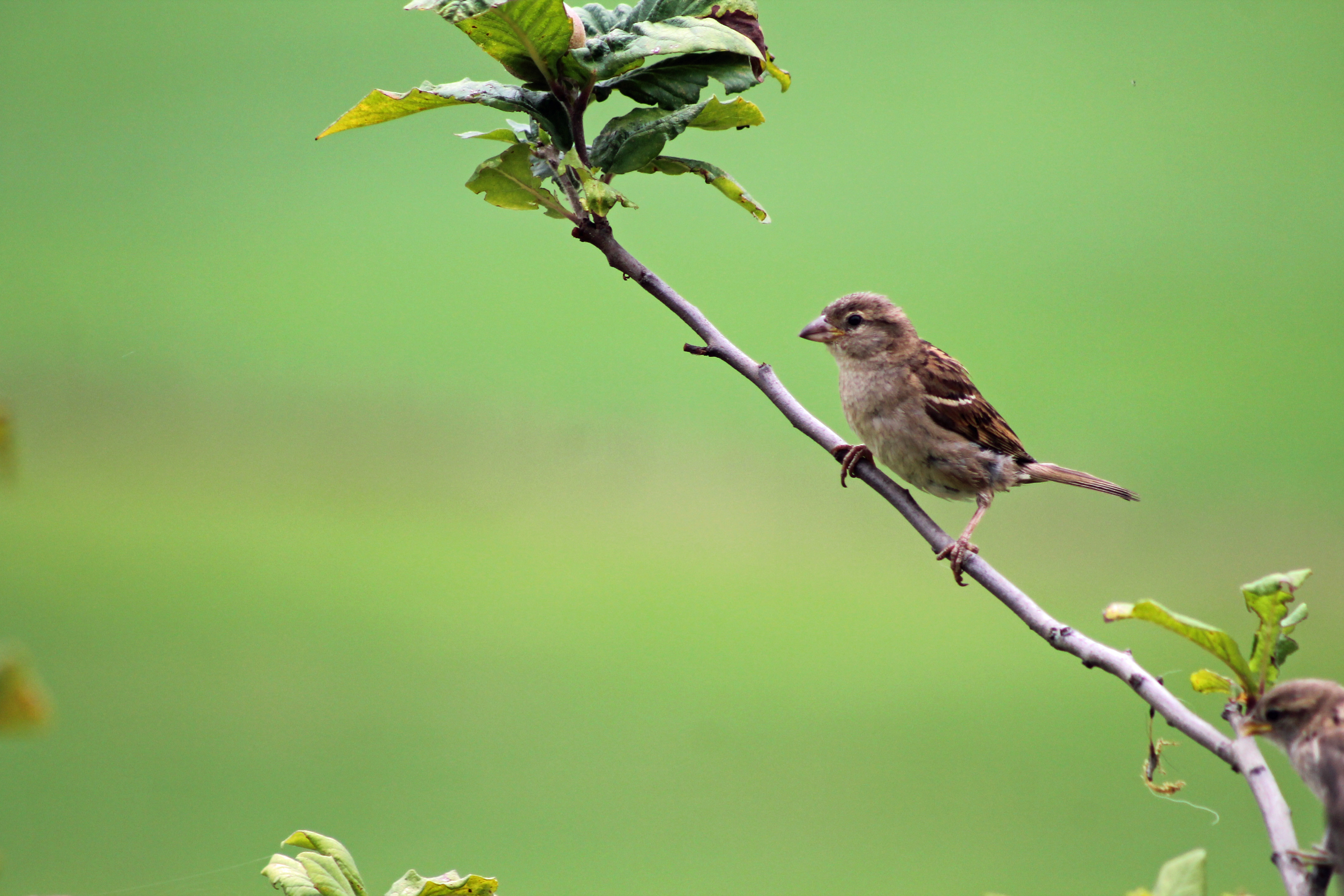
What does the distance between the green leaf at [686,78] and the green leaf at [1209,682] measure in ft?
2.36

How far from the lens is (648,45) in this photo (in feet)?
3.30

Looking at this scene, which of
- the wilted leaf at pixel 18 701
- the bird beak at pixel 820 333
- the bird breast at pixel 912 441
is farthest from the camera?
the bird beak at pixel 820 333

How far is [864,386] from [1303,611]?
49.2 inches

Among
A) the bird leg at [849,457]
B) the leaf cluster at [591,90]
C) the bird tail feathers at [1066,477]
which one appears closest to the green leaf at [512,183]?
the leaf cluster at [591,90]

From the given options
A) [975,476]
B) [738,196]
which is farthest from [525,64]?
[975,476]

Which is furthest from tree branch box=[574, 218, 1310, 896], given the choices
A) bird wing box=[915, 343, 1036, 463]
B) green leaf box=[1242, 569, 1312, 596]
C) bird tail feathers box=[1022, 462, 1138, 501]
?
bird tail feathers box=[1022, 462, 1138, 501]

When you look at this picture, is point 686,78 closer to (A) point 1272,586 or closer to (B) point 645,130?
(B) point 645,130

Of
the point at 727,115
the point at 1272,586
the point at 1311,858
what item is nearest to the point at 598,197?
the point at 727,115

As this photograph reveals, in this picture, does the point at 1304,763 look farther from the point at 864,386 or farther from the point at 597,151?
the point at 864,386

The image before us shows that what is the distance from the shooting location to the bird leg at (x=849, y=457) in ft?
4.61

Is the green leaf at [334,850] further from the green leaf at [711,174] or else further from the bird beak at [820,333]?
the bird beak at [820,333]

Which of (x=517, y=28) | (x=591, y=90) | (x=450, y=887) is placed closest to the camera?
(x=450, y=887)

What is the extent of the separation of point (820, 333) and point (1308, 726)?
1.35 m

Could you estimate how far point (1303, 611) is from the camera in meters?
0.81
